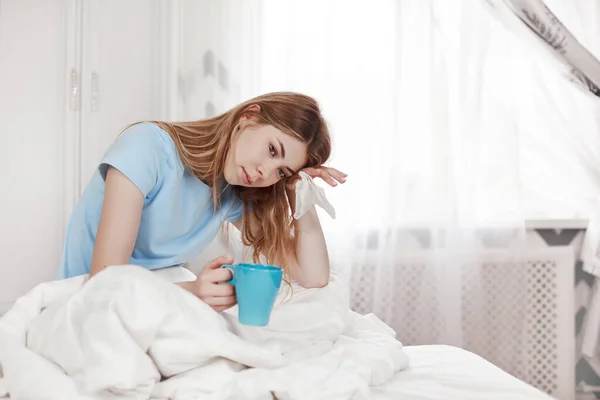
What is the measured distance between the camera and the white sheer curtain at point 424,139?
231cm

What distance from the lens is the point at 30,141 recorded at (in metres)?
2.37

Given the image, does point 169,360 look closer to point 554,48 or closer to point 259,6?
point 259,6

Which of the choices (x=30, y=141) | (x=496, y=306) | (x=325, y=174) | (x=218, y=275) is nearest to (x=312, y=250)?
(x=325, y=174)

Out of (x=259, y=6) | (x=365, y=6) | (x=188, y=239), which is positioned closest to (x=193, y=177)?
(x=188, y=239)

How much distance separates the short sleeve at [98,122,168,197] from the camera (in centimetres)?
141

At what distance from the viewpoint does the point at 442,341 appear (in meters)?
2.36

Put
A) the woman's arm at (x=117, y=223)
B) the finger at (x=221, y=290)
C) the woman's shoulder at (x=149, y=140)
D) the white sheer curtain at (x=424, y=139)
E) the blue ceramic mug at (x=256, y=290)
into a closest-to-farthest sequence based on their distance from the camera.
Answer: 1. the blue ceramic mug at (x=256, y=290)
2. the finger at (x=221, y=290)
3. the woman's arm at (x=117, y=223)
4. the woman's shoulder at (x=149, y=140)
5. the white sheer curtain at (x=424, y=139)

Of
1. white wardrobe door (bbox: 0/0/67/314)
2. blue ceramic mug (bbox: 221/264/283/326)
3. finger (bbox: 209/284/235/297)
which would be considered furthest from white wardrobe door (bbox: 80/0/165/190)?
blue ceramic mug (bbox: 221/264/283/326)

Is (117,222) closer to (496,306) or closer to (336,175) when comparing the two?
(336,175)

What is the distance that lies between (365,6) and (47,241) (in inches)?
57.2

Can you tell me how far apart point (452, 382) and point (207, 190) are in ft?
2.54

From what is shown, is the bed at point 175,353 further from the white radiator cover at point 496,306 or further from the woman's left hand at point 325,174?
the white radiator cover at point 496,306

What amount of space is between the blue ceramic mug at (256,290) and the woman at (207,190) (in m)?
0.43

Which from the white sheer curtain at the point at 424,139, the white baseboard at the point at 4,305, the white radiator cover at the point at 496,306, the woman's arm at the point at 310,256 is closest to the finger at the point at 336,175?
the woman's arm at the point at 310,256
